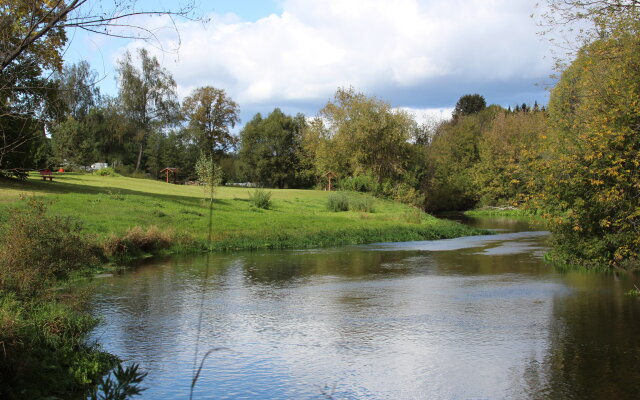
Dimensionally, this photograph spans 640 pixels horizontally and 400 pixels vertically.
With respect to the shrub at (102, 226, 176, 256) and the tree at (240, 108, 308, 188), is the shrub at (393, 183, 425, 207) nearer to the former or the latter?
the tree at (240, 108, 308, 188)

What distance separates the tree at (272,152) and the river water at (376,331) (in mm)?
61748

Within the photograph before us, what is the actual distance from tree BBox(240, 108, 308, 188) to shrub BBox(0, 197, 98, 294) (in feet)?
229

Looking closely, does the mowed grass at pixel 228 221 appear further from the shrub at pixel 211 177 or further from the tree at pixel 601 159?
the tree at pixel 601 159

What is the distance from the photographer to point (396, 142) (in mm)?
61875

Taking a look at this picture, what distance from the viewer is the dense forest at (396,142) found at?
1469 cm

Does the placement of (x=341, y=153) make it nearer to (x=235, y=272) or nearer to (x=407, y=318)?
(x=235, y=272)

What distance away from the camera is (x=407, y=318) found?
13562mm

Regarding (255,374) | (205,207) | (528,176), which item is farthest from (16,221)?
(205,207)

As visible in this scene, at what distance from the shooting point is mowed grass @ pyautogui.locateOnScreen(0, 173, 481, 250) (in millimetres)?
27344

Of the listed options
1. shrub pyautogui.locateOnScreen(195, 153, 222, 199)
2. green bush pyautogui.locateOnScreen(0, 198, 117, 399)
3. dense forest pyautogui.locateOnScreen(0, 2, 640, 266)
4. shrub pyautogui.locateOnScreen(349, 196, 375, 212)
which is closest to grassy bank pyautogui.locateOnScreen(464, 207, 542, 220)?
dense forest pyautogui.locateOnScreen(0, 2, 640, 266)

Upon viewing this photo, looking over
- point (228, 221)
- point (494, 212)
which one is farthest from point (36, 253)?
point (494, 212)

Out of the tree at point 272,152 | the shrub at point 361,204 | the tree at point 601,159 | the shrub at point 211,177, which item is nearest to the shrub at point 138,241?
the shrub at point 211,177

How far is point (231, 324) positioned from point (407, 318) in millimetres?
4050

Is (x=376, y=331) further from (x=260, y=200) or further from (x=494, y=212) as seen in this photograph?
(x=494, y=212)
